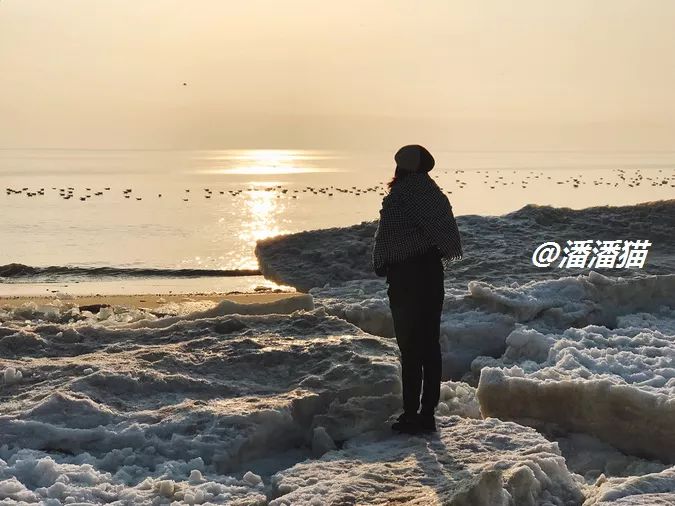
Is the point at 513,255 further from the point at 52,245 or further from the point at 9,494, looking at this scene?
the point at 52,245

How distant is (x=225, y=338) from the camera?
7570 mm

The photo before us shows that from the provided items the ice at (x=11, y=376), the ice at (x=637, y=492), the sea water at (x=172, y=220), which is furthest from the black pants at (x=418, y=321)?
the sea water at (x=172, y=220)

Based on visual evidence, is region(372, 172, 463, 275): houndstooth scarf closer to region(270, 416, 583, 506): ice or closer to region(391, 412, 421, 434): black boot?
region(391, 412, 421, 434): black boot

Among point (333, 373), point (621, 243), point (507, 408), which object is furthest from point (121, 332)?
point (621, 243)

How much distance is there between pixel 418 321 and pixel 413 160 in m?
1.11

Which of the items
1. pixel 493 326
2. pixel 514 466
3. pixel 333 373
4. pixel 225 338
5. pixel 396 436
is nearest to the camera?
pixel 514 466

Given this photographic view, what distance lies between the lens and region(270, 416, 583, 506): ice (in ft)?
15.4

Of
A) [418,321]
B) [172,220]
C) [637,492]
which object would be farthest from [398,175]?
[172,220]

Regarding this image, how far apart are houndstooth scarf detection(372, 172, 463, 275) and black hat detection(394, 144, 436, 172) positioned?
0.05 metres

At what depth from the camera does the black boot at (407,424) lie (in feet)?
19.2

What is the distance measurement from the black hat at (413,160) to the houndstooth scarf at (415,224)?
0.05 m

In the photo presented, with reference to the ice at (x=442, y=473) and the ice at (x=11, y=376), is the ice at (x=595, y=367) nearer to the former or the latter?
the ice at (x=442, y=473)

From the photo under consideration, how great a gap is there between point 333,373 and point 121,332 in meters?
2.31

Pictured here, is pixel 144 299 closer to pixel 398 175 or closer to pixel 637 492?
pixel 398 175
